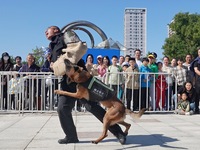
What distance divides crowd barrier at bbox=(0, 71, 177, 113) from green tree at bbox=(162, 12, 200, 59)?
46.5 m

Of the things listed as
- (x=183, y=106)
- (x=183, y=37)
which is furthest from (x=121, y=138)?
(x=183, y=37)

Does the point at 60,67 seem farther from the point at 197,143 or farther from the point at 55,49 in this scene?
the point at 197,143

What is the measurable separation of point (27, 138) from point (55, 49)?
66.1 inches

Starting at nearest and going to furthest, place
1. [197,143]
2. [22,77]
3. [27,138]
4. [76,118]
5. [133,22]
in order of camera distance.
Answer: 1. [197,143]
2. [27,138]
3. [76,118]
4. [22,77]
5. [133,22]

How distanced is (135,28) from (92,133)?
119 m

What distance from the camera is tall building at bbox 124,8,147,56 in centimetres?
12112

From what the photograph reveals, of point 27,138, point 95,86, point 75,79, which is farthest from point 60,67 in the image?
point 27,138

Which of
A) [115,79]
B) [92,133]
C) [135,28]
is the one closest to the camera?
[92,133]

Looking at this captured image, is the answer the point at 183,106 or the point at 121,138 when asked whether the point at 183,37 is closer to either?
the point at 183,106

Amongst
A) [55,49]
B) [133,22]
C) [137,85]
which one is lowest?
[137,85]

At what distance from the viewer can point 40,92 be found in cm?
1018

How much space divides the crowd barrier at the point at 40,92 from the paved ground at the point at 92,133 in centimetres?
80

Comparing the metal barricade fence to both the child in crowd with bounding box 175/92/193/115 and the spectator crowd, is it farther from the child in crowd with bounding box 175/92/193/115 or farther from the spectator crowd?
the child in crowd with bounding box 175/92/193/115

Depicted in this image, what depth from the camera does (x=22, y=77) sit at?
9.77 metres
